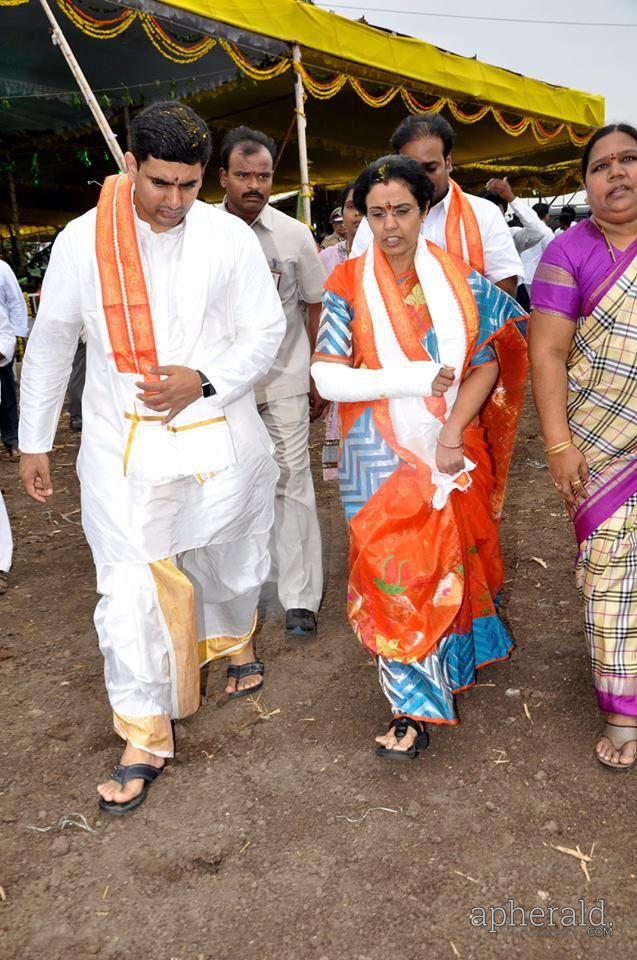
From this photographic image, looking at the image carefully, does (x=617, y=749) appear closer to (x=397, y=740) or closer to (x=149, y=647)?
(x=397, y=740)

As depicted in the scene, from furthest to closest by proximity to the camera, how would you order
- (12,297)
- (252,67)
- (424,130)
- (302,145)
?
1. (252,67)
2. (302,145)
3. (12,297)
4. (424,130)

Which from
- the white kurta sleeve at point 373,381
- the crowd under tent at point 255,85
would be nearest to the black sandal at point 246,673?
the white kurta sleeve at point 373,381

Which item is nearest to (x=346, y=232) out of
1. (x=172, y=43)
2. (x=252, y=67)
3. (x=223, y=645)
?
(x=223, y=645)

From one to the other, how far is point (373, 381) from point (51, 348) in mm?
1043

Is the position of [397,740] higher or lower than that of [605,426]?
lower

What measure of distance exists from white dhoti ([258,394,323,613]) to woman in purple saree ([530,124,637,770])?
51.9 inches

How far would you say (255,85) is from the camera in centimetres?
862

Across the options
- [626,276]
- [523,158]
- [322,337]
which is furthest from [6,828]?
[523,158]

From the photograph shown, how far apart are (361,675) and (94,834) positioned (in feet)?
4.01

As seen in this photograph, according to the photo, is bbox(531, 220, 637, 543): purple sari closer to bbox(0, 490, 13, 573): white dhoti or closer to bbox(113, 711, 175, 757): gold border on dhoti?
bbox(113, 711, 175, 757): gold border on dhoti

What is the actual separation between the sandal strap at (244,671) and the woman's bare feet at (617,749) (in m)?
1.32

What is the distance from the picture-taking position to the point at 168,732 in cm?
267

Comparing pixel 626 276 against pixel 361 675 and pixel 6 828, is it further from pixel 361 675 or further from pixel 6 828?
pixel 6 828

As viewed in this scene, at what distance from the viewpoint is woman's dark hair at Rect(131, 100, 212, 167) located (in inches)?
90.5
